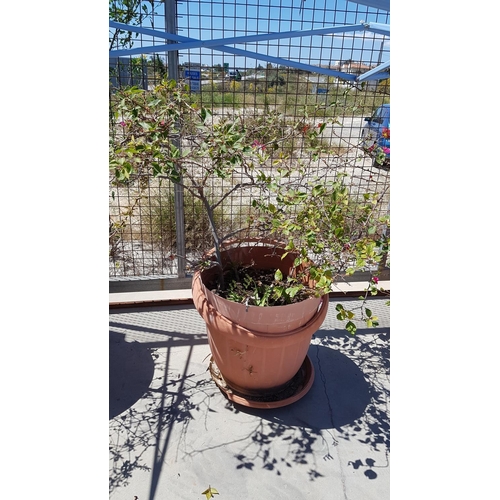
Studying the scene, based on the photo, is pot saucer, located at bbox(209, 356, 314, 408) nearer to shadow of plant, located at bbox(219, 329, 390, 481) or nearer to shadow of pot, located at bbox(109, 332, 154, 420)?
shadow of plant, located at bbox(219, 329, 390, 481)

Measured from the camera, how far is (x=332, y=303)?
2945 mm

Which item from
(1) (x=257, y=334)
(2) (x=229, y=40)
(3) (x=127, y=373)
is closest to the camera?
(1) (x=257, y=334)

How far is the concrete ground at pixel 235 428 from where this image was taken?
1637 mm

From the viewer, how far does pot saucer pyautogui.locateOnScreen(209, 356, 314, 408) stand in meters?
1.98

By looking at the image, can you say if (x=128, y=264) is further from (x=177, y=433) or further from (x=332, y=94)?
(x=332, y=94)

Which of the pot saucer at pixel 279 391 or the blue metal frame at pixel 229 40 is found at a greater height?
the blue metal frame at pixel 229 40

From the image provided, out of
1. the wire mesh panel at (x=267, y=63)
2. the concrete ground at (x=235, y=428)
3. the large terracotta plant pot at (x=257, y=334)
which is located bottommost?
the concrete ground at (x=235, y=428)

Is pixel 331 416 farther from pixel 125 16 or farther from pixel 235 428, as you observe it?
pixel 125 16

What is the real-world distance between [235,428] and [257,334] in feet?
1.75

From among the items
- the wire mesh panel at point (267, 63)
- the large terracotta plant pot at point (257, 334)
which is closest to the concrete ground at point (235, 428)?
the large terracotta plant pot at point (257, 334)

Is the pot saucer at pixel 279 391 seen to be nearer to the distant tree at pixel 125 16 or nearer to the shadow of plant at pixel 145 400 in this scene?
the shadow of plant at pixel 145 400

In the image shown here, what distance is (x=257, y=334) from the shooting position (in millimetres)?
1746

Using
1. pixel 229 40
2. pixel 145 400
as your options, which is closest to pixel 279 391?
pixel 145 400

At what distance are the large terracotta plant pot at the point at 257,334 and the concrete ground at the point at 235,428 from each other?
0.12 meters
